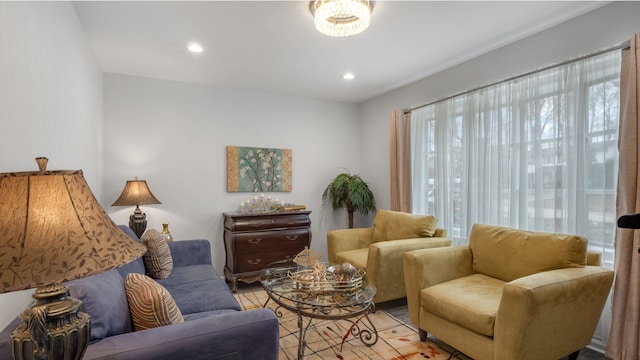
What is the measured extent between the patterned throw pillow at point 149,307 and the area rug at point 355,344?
3.77 ft

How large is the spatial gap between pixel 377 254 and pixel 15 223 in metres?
2.63

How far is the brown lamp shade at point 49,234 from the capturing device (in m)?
0.72

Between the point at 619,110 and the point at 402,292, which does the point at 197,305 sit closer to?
the point at 402,292

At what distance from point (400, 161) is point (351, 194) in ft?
2.71

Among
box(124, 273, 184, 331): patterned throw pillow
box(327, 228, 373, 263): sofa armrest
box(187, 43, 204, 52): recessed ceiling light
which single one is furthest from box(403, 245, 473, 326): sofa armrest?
box(187, 43, 204, 52): recessed ceiling light

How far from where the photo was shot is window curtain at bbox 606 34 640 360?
81.7 inches

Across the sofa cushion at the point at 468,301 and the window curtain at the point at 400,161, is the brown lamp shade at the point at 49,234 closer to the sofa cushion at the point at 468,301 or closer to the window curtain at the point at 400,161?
the sofa cushion at the point at 468,301

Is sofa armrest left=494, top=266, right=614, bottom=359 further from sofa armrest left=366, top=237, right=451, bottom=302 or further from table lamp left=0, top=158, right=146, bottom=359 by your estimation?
table lamp left=0, top=158, right=146, bottom=359

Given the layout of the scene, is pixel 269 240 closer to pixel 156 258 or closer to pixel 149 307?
pixel 156 258

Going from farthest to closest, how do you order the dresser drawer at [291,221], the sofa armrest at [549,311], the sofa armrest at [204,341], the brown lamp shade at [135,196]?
the dresser drawer at [291,221]
the brown lamp shade at [135,196]
the sofa armrest at [549,311]
the sofa armrest at [204,341]

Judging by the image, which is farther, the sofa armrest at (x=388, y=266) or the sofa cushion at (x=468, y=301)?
the sofa armrest at (x=388, y=266)

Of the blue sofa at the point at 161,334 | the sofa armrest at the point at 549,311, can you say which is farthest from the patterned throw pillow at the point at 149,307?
the sofa armrest at the point at 549,311

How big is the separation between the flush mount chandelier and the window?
5.33ft

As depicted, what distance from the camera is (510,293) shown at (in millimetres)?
1846
